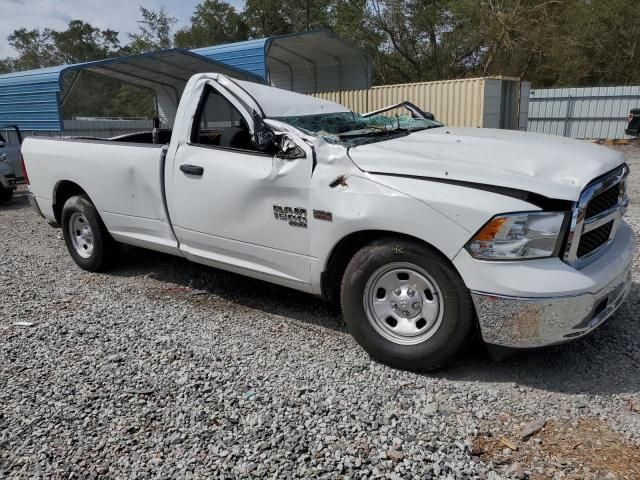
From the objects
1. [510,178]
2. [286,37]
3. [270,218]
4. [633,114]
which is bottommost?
[633,114]

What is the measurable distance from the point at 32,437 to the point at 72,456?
32cm

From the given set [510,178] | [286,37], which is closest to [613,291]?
[510,178]

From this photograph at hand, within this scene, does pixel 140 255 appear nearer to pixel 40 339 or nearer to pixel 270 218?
pixel 40 339

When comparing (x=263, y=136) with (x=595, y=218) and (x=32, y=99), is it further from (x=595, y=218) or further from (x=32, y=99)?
(x=32, y=99)

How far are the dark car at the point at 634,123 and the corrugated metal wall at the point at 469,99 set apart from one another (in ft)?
15.4

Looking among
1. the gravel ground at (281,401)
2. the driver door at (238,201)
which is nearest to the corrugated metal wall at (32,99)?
the driver door at (238,201)

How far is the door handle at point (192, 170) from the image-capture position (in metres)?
4.07

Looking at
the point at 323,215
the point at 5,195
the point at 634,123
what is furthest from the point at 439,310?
the point at 634,123

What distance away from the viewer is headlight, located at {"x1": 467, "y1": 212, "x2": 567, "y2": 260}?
281cm

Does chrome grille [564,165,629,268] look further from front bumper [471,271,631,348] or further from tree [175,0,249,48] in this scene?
tree [175,0,249,48]

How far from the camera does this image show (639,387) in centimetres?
307

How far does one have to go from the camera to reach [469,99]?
15.1 meters

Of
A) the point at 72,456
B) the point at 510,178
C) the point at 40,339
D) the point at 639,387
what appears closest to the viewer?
the point at 72,456

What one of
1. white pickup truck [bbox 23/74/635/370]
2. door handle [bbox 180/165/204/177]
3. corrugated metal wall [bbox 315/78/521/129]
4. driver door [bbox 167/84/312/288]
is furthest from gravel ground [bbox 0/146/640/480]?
corrugated metal wall [bbox 315/78/521/129]
